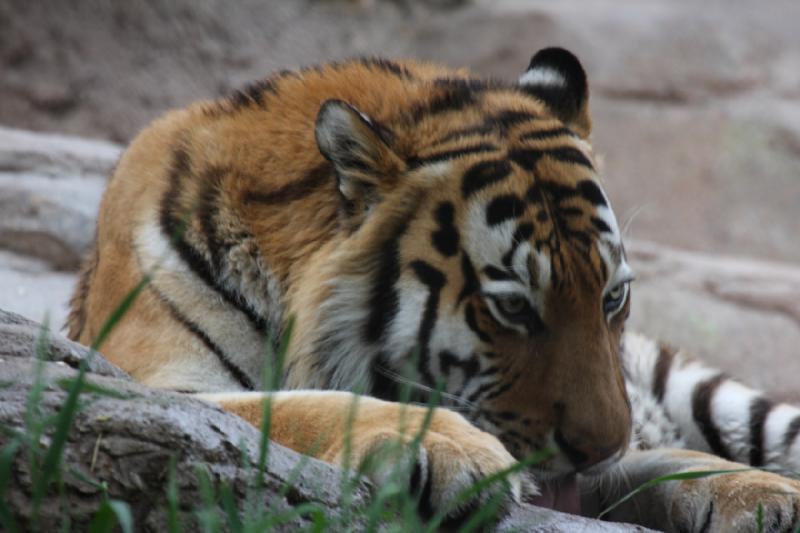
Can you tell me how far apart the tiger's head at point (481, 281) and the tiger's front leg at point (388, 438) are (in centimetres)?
29

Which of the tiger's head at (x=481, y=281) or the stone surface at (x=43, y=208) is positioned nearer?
the tiger's head at (x=481, y=281)

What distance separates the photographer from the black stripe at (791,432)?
3.33 metres

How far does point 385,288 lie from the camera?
262 centimetres

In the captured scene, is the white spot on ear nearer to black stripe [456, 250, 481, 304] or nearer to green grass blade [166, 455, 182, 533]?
black stripe [456, 250, 481, 304]

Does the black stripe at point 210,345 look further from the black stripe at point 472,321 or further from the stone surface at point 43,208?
the stone surface at point 43,208

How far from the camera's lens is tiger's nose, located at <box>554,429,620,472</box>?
7.95 feet

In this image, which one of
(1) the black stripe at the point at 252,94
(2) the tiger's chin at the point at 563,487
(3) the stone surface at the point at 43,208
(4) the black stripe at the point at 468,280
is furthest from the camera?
(3) the stone surface at the point at 43,208

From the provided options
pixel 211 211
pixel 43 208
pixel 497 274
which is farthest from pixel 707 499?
pixel 43 208

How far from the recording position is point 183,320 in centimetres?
267

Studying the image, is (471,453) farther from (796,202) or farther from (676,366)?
(796,202)

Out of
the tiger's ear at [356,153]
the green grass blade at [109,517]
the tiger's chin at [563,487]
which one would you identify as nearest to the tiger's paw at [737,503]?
the tiger's chin at [563,487]

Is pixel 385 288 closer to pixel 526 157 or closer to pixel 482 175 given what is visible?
pixel 482 175

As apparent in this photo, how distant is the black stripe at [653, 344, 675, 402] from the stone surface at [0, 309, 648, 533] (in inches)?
72.6

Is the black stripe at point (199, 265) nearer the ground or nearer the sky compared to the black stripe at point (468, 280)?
nearer the ground
